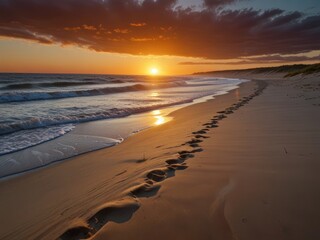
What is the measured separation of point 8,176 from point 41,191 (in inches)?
43.5

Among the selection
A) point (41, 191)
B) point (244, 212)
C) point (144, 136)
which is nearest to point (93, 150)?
point (144, 136)

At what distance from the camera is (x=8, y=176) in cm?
399

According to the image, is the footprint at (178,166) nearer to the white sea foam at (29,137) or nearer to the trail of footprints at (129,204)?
the trail of footprints at (129,204)

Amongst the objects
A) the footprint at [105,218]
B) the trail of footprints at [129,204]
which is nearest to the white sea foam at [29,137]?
the trail of footprints at [129,204]

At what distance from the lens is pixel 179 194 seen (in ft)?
8.74

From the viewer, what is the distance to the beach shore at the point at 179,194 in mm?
2074

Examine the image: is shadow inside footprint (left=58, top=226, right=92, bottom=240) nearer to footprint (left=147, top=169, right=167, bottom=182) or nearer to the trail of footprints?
the trail of footprints

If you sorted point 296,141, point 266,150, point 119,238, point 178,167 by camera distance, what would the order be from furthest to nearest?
point 296,141 → point 266,150 → point 178,167 → point 119,238

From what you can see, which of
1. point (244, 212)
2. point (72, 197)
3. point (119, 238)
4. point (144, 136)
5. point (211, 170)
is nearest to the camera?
Answer: point (119, 238)

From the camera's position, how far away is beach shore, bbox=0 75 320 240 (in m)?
2.07

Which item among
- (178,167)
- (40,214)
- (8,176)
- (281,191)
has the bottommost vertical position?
(8,176)

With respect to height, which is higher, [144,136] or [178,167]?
[178,167]

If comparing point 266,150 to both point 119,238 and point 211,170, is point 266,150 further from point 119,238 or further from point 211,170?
point 119,238

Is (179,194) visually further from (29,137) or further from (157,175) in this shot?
(29,137)
